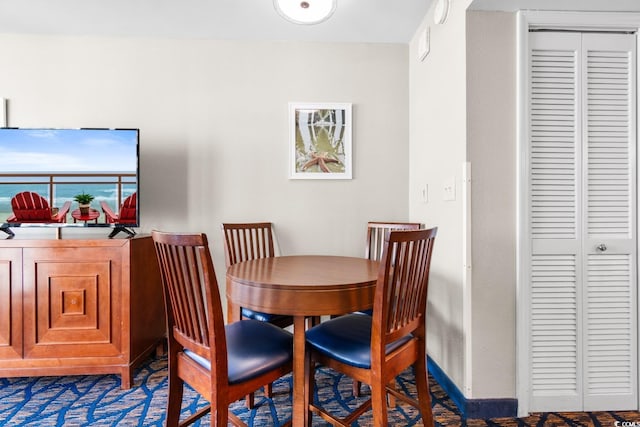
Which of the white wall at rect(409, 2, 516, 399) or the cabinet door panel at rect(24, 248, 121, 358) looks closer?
the white wall at rect(409, 2, 516, 399)

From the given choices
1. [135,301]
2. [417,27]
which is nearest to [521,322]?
[417,27]

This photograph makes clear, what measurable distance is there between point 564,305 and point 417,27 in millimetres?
2179

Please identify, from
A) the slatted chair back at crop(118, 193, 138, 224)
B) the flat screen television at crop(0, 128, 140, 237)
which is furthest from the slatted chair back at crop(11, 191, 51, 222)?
the slatted chair back at crop(118, 193, 138, 224)

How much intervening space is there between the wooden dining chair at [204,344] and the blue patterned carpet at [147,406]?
51 centimetres

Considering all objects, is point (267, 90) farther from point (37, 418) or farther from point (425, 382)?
point (37, 418)

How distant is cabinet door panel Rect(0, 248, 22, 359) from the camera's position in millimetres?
1888

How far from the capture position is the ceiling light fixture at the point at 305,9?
1.79 m

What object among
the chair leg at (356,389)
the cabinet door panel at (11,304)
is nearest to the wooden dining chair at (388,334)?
the chair leg at (356,389)

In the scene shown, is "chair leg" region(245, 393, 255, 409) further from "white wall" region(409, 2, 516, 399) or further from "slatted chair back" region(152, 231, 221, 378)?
"white wall" region(409, 2, 516, 399)

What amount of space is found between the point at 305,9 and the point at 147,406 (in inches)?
99.3

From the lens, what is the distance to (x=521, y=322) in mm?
1660

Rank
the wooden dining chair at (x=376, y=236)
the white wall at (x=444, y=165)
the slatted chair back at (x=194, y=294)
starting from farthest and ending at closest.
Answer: the wooden dining chair at (x=376, y=236) < the white wall at (x=444, y=165) < the slatted chair back at (x=194, y=294)

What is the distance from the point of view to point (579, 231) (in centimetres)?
170

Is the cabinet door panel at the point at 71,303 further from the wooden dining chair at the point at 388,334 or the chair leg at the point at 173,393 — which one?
the wooden dining chair at the point at 388,334
